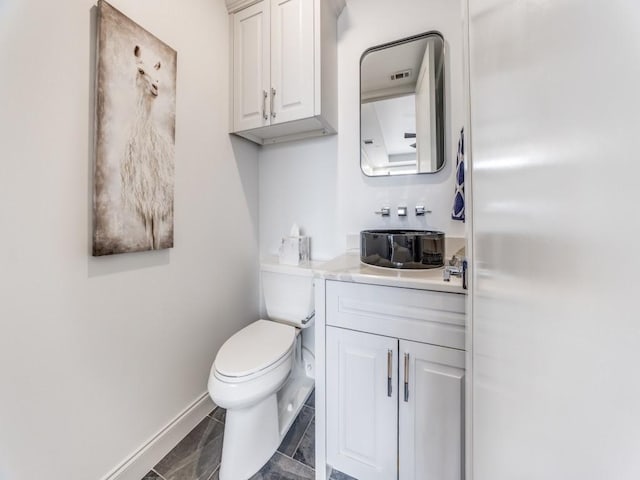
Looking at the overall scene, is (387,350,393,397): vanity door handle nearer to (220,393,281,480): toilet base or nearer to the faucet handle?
(220,393,281,480): toilet base

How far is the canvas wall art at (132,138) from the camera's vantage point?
33.7 inches

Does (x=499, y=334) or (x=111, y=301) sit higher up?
(x=499, y=334)

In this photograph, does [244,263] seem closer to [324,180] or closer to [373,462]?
[324,180]

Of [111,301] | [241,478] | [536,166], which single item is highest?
[536,166]

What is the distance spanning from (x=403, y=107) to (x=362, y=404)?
1402 millimetres

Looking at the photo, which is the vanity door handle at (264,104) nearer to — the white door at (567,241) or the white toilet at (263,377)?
the white toilet at (263,377)

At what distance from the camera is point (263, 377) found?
0.98 metres

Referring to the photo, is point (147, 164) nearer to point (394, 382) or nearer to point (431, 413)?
point (394, 382)

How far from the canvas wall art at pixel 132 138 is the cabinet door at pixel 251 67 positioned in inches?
14.7

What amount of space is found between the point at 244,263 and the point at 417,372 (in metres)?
1.17

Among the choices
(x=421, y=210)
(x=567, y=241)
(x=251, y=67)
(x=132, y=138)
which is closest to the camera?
(x=567, y=241)

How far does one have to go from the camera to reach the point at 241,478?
967mm

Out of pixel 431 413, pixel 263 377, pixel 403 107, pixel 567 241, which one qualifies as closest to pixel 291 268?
pixel 263 377

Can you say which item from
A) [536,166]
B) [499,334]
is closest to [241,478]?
[499,334]
